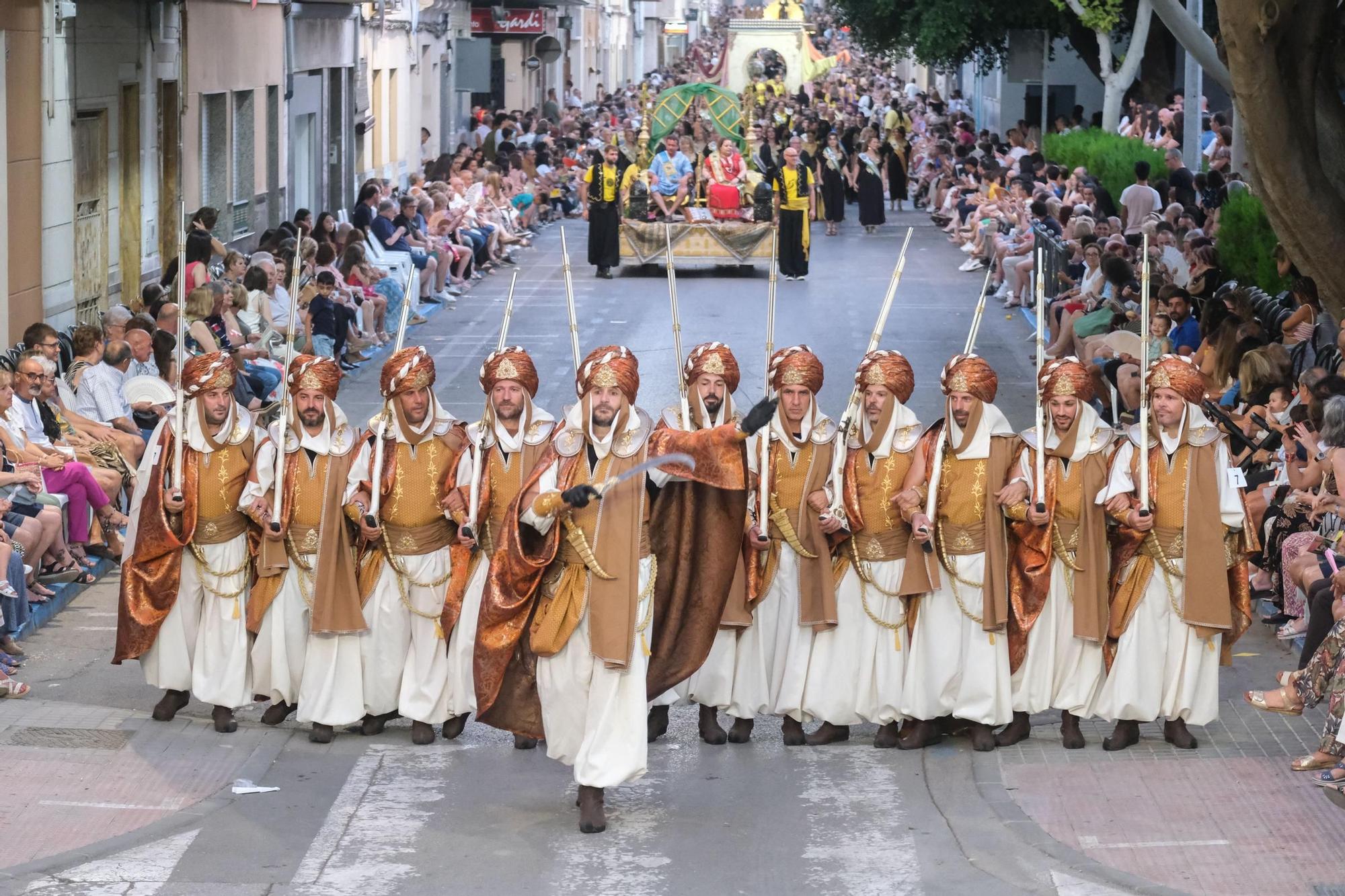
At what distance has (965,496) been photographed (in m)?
8.95

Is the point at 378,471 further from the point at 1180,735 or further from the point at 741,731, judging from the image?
the point at 1180,735

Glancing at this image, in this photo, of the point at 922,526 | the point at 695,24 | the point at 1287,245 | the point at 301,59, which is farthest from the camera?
the point at 695,24

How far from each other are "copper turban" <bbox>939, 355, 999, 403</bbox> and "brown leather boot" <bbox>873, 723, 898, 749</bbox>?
1.44 meters

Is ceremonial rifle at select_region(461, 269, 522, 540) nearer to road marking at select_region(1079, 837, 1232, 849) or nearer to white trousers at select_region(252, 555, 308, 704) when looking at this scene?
white trousers at select_region(252, 555, 308, 704)

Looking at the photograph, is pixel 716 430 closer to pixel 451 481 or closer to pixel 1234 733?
pixel 451 481

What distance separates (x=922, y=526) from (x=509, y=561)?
68.0 inches

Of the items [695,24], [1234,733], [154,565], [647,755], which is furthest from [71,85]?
[695,24]

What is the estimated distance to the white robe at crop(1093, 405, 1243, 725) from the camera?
8.86 m

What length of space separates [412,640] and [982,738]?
2.40 meters

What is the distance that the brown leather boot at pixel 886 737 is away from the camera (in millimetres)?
9180

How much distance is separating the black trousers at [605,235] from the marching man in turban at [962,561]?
59.9 feet

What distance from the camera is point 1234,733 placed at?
925cm

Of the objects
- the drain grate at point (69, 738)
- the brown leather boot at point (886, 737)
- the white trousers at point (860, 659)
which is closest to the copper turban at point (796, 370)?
the white trousers at point (860, 659)

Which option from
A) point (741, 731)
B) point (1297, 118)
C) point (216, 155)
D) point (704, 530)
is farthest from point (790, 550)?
point (216, 155)
